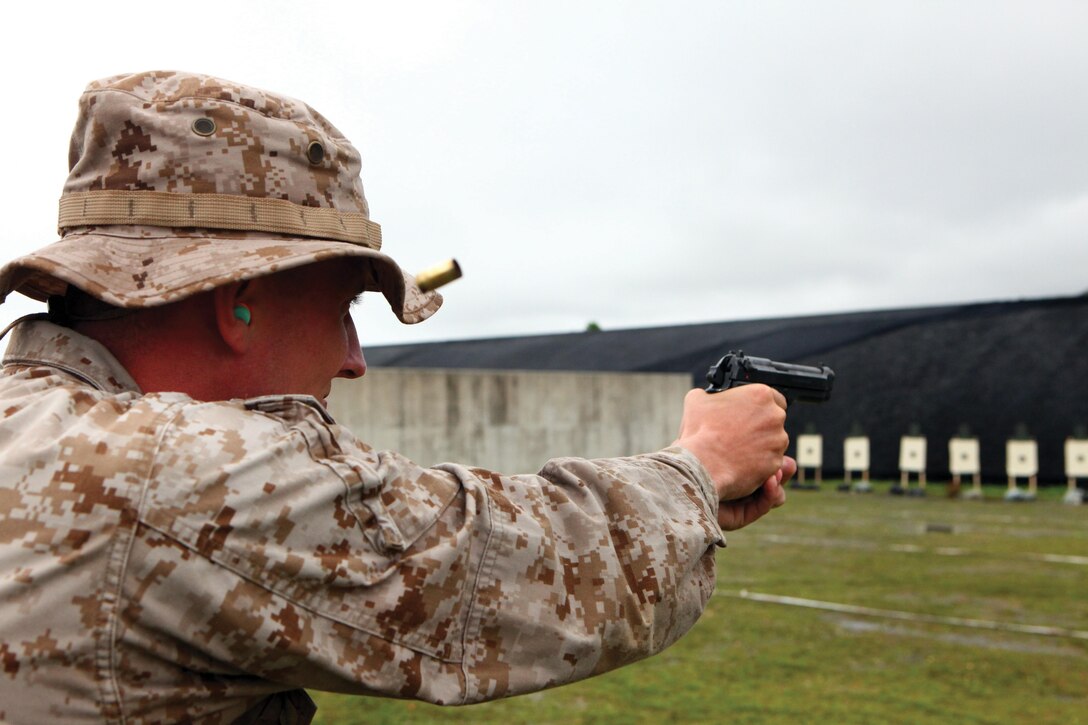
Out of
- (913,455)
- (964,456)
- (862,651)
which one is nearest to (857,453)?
(913,455)

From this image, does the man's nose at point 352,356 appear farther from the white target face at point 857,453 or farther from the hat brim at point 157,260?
the white target face at point 857,453

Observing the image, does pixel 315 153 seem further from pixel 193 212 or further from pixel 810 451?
pixel 810 451

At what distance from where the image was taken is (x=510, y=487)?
0.97 meters

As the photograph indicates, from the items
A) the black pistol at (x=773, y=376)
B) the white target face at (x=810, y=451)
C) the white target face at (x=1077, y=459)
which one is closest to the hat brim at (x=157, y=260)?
the black pistol at (x=773, y=376)

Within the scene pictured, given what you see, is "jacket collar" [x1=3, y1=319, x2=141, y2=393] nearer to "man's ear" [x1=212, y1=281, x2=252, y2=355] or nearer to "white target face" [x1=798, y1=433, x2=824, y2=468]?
"man's ear" [x1=212, y1=281, x2=252, y2=355]

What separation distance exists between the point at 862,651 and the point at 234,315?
13.0 feet

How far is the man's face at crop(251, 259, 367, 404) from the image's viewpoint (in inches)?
38.5

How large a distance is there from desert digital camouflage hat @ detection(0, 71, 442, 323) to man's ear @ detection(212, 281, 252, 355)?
0.13ft

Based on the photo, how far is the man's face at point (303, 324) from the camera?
977mm

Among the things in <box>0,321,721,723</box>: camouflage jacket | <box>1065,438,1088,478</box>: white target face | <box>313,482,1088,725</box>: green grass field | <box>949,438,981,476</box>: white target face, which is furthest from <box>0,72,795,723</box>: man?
<box>949,438,981,476</box>: white target face

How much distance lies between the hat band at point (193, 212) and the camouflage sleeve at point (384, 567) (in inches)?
7.2

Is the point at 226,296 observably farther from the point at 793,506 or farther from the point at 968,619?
the point at 793,506

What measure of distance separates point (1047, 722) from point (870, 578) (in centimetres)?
300

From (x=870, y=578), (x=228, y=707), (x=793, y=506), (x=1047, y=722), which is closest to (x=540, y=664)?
(x=228, y=707)
